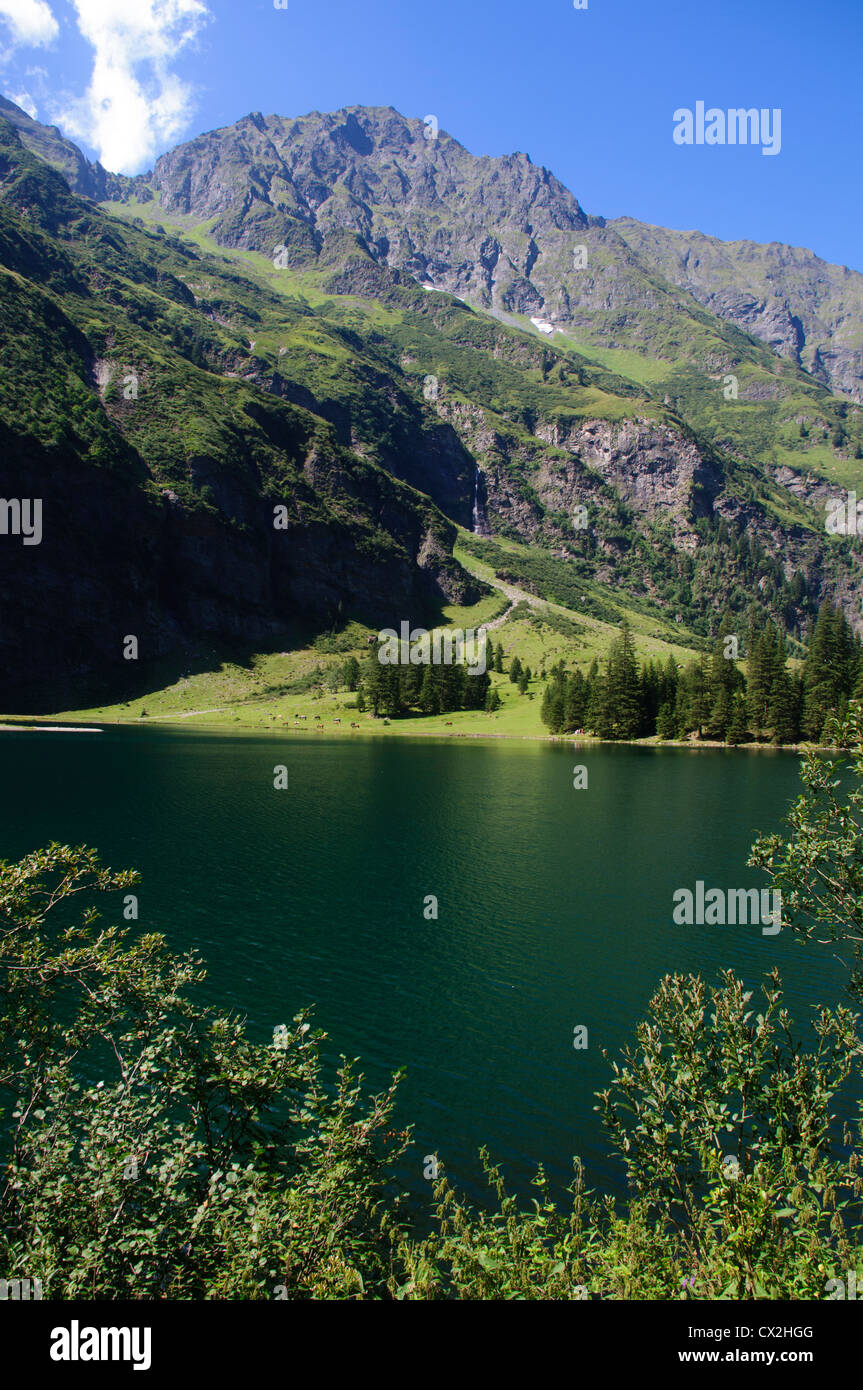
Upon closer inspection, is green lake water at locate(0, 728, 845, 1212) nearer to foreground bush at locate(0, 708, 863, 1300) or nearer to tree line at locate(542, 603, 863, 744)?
foreground bush at locate(0, 708, 863, 1300)

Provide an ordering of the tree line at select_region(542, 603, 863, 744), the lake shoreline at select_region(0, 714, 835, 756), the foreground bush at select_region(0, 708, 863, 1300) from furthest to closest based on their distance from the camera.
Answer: the tree line at select_region(542, 603, 863, 744) → the lake shoreline at select_region(0, 714, 835, 756) → the foreground bush at select_region(0, 708, 863, 1300)

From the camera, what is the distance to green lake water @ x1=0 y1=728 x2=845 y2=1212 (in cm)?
2412

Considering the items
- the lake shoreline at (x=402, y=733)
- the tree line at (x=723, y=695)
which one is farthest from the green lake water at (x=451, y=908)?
the tree line at (x=723, y=695)

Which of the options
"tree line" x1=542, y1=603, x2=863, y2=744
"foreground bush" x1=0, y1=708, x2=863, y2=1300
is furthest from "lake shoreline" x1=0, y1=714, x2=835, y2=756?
"foreground bush" x1=0, y1=708, x2=863, y2=1300

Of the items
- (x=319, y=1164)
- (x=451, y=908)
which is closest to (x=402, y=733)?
(x=451, y=908)

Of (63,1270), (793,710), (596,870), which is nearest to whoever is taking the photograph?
(63,1270)

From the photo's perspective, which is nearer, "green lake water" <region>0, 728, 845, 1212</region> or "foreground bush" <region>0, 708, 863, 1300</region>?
"foreground bush" <region>0, 708, 863, 1300</region>

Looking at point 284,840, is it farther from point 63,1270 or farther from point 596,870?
point 63,1270

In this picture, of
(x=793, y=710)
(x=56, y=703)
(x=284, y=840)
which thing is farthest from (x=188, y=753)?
(x=793, y=710)

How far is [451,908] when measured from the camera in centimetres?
4300

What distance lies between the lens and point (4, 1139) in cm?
1839

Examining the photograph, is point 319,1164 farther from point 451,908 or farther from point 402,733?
point 402,733

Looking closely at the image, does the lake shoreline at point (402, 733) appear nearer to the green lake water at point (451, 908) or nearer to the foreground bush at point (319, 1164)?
the green lake water at point (451, 908)

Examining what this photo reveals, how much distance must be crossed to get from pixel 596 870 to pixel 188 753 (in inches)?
3278
